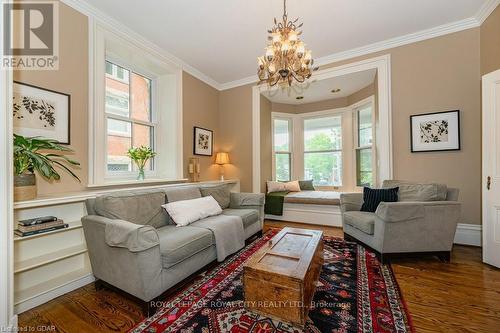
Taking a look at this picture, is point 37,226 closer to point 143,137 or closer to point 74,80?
point 74,80

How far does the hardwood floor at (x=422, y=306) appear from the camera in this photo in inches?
58.1

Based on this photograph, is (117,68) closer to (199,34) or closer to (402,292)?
(199,34)

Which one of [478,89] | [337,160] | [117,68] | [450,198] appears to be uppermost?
[117,68]

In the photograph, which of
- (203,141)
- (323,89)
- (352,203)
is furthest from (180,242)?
(323,89)

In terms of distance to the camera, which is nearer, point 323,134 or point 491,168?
point 491,168

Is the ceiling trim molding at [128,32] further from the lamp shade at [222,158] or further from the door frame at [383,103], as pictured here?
the door frame at [383,103]

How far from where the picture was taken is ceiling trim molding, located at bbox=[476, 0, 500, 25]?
7.84 feet

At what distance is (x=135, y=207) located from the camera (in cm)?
218

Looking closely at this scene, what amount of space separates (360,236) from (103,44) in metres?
3.90

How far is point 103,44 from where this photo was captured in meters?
2.50

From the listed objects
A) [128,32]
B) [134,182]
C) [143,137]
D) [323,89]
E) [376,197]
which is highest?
[128,32]

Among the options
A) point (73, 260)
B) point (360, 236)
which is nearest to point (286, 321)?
point (360, 236)

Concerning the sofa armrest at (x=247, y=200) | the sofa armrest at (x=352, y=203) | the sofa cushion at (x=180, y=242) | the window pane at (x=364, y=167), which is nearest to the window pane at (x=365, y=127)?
the window pane at (x=364, y=167)

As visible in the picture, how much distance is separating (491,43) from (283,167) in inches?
A: 147
